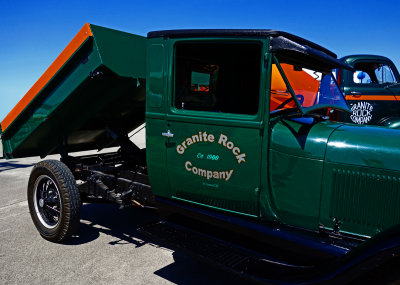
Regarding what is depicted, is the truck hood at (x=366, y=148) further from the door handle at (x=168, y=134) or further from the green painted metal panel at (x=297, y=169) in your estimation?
the door handle at (x=168, y=134)

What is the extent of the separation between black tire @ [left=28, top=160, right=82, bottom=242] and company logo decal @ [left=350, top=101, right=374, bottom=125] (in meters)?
4.87

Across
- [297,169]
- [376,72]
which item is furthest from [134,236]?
[376,72]

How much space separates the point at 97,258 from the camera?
3.56 metres

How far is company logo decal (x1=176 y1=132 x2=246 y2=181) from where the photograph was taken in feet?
8.97

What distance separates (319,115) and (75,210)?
2.72 meters

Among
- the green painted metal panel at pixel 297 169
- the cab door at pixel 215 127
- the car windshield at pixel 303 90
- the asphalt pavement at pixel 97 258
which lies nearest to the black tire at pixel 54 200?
the asphalt pavement at pixel 97 258

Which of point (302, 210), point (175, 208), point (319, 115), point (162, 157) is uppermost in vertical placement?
point (319, 115)

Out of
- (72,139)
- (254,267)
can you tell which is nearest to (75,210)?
(72,139)

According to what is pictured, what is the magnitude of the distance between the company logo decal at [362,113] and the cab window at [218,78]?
3.41 meters

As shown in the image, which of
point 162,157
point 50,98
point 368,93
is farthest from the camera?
point 368,93

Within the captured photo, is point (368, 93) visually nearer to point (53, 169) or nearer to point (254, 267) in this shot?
point (254, 267)

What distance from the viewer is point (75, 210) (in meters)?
3.79

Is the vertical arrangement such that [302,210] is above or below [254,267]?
above

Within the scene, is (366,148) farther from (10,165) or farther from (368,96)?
(10,165)
